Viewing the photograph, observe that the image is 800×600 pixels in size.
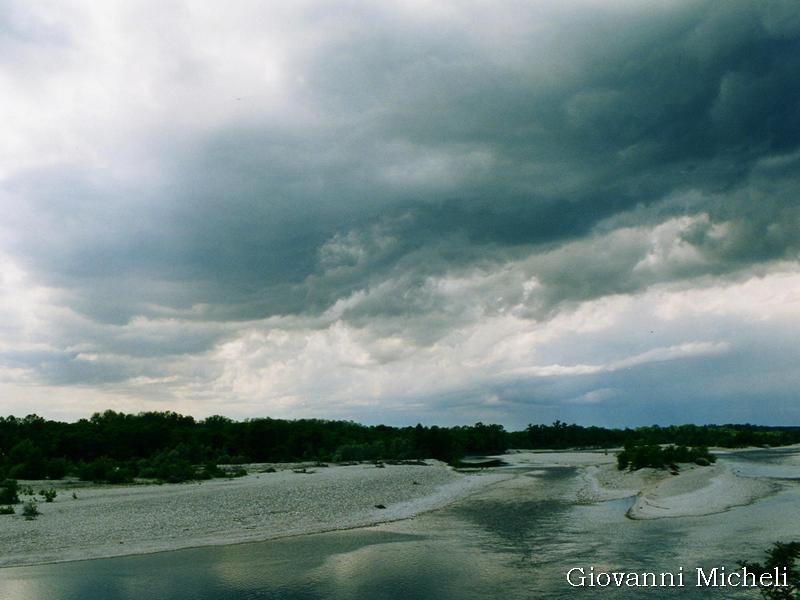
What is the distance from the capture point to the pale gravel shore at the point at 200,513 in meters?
33.0

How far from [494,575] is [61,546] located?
2304cm

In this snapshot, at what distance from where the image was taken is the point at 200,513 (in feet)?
140

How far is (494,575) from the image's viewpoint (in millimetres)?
24750

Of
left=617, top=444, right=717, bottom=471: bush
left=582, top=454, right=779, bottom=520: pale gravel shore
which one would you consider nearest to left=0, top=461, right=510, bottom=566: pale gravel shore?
left=582, top=454, right=779, bottom=520: pale gravel shore

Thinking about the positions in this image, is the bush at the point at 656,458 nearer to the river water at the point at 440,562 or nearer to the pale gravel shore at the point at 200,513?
the pale gravel shore at the point at 200,513

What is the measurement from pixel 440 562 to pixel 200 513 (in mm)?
22025

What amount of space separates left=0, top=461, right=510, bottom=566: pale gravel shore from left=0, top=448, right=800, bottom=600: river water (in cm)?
299

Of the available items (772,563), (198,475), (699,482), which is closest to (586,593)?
(772,563)

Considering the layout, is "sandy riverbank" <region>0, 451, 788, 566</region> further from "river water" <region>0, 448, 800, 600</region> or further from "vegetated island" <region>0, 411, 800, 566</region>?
"river water" <region>0, 448, 800, 600</region>

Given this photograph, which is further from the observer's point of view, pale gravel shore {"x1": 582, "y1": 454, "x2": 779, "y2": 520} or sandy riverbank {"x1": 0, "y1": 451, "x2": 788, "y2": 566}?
pale gravel shore {"x1": 582, "y1": 454, "x2": 779, "y2": 520}

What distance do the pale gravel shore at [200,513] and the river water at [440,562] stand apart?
2991 mm

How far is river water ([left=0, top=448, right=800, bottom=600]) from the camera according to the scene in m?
22.9

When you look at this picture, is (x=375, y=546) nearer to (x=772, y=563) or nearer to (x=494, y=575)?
(x=494, y=575)

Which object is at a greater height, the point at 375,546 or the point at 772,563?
the point at 772,563
